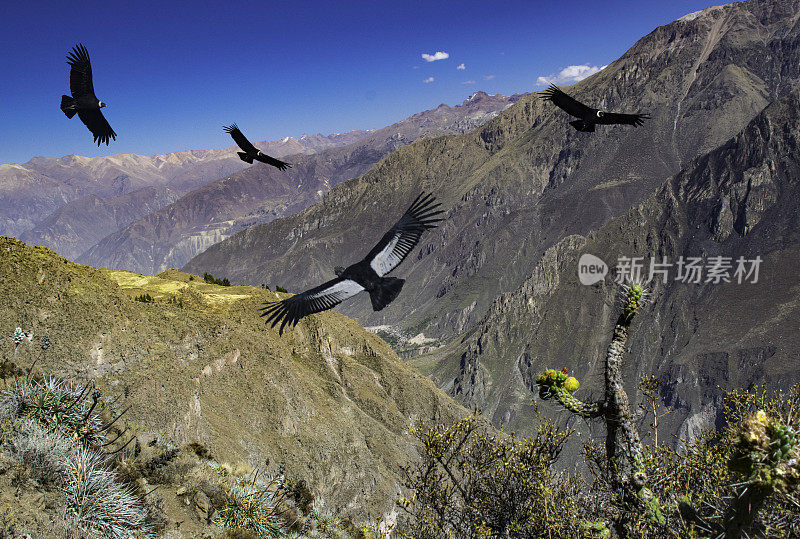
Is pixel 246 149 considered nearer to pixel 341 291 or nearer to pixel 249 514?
pixel 341 291

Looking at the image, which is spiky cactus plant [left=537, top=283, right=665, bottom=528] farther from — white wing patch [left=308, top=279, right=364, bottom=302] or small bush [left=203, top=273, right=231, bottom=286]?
small bush [left=203, top=273, right=231, bottom=286]

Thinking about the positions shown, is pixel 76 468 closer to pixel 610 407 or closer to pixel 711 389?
pixel 610 407

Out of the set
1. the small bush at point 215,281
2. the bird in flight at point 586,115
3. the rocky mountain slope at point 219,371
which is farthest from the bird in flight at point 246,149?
the small bush at point 215,281

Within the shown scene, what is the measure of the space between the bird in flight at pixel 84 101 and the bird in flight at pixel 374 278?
23.8ft

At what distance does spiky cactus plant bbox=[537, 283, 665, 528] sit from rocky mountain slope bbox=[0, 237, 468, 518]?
14.9 meters

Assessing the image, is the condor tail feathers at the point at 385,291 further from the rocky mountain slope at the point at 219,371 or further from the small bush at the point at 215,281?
the small bush at the point at 215,281

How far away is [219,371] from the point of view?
31547mm

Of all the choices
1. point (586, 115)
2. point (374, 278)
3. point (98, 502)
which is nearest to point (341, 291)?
point (374, 278)

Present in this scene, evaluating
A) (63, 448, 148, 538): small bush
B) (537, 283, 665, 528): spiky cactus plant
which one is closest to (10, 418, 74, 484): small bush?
(63, 448, 148, 538): small bush

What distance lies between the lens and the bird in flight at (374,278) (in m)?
6.83

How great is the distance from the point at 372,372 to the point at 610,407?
4588cm

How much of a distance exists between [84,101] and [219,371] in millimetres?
24407

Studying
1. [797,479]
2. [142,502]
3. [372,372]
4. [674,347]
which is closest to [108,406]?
[142,502]

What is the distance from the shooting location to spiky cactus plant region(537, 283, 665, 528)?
8.49 m
